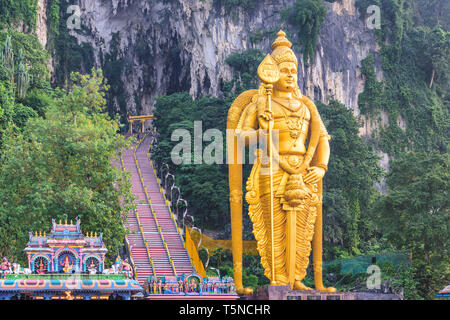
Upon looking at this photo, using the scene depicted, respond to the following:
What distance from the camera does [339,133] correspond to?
31.5m

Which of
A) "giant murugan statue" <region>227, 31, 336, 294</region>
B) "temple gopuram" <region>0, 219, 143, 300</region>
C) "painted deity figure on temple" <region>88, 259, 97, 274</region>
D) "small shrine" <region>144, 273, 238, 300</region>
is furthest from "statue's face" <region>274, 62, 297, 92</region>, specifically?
"painted deity figure on temple" <region>88, 259, 97, 274</region>

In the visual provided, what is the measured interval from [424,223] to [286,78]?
705 centimetres

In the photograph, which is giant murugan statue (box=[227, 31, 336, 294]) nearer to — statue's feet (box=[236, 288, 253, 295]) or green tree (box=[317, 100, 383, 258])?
statue's feet (box=[236, 288, 253, 295])

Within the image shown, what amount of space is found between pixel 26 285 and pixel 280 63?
6472 mm

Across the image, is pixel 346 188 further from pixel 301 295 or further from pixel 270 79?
pixel 301 295

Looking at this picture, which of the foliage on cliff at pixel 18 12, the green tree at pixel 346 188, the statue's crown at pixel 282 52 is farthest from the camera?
the foliage on cliff at pixel 18 12

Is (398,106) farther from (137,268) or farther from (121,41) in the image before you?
(137,268)

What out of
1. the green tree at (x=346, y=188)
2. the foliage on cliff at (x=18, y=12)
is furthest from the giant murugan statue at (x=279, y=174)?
the foliage on cliff at (x=18, y=12)

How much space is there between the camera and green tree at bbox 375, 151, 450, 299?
21531 millimetres

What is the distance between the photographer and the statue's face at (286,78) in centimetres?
1647

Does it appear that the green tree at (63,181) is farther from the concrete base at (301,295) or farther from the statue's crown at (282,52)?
the concrete base at (301,295)

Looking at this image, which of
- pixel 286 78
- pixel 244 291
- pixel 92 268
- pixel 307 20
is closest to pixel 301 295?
pixel 244 291

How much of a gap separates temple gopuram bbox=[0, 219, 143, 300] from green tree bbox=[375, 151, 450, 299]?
9.88 meters

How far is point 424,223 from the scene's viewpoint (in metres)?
21.5
